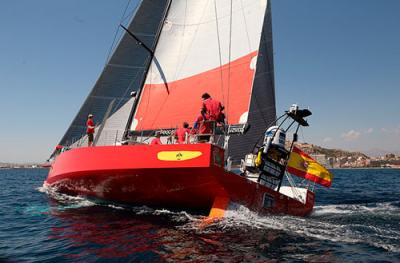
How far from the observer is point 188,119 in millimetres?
9516

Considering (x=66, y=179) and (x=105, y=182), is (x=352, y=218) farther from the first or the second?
(x=66, y=179)

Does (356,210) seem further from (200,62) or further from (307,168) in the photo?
(200,62)

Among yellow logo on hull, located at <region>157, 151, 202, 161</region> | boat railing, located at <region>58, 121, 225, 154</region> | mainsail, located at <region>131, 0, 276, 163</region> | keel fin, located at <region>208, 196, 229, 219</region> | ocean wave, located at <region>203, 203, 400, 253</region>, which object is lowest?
ocean wave, located at <region>203, 203, 400, 253</region>

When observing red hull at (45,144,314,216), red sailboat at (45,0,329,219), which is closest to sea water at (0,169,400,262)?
red hull at (45,144,314,216)

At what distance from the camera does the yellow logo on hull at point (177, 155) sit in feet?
21.8

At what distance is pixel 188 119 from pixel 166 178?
2837mm

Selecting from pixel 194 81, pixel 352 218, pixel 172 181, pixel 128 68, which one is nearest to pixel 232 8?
pixel 194 81

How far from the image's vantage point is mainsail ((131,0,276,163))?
955 centimetres

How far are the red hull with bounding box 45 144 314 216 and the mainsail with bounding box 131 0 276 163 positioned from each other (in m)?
2.22

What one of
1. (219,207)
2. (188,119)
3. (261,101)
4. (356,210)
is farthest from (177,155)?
(356,210)

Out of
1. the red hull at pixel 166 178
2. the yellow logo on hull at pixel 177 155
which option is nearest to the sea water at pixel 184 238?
the red hull at pixel 166 178

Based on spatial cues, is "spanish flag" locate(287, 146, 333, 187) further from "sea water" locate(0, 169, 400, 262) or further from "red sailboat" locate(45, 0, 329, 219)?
"sea water" locate(0, 169, 400, 262)

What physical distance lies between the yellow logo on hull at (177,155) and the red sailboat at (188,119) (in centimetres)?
2

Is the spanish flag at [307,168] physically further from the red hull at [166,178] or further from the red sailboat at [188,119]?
the red hull at [166,178]
